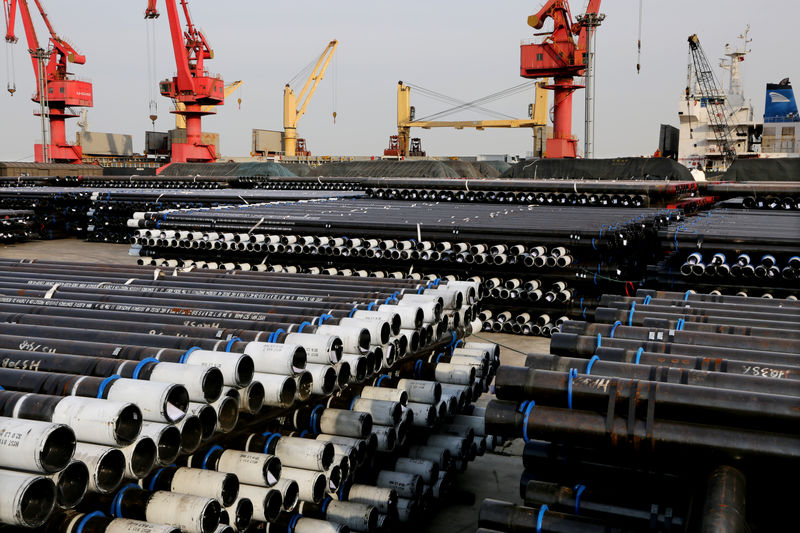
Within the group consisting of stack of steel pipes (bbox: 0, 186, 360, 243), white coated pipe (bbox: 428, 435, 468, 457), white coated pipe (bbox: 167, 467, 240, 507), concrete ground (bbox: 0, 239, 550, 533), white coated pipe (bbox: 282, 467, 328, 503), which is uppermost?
stack of steel pipes (bbox: 0, 186, 360, 243)

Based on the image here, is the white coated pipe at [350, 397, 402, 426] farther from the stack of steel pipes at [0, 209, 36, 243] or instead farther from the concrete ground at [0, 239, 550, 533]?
the stack of steel pipes at [0, 209, 36, 243]

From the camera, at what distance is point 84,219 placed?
85.3 ft

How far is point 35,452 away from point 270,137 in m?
86.3

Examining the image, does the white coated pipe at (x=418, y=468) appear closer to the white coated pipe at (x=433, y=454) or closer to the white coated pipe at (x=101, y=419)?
the white coated pipe at (x=433, y=454)

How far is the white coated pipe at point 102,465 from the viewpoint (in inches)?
119

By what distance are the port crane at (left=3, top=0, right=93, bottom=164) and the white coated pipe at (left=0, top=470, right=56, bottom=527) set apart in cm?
5611

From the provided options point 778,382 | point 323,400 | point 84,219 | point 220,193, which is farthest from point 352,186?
point 778,382

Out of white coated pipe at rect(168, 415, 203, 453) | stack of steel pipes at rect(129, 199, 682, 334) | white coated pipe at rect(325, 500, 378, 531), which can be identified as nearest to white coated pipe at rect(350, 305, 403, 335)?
white coated pipe at rect(325, 500, 378, 531)

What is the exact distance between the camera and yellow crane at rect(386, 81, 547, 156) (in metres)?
67.7

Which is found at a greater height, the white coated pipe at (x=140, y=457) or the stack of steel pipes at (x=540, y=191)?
the stack of steel pipes at (x=540, y=191)

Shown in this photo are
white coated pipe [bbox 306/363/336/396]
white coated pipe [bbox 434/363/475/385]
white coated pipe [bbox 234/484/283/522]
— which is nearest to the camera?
white coated pipe [bbox 234/484/283/522]

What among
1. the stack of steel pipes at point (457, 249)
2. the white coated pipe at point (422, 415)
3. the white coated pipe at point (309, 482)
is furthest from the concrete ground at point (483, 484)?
the white coated pipe at point (309, 482)

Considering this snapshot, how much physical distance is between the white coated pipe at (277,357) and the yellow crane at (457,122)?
6584cm

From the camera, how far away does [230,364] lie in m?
3.91
